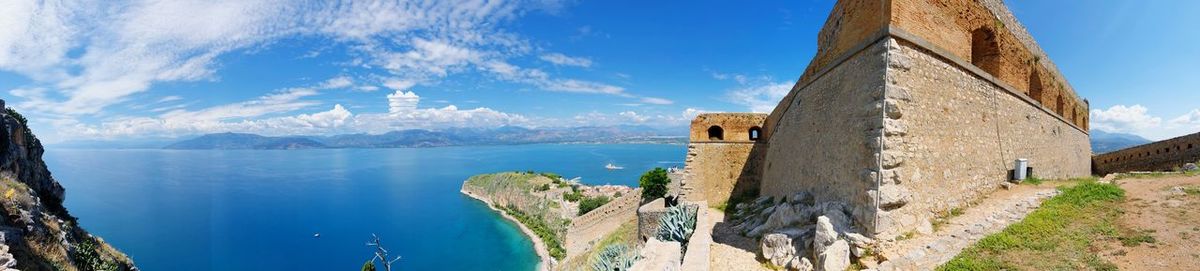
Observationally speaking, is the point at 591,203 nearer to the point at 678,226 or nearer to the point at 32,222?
the point at 678,226

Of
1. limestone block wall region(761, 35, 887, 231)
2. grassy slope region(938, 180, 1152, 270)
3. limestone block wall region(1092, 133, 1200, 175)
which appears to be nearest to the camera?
grassy slope region(938, 180, 1152, 270)

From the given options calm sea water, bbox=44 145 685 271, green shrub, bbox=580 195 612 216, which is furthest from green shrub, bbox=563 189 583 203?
calm sea water, bbox=44 145 685 271

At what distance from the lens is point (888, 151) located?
257 inches

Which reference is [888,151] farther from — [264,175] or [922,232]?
[264,175]

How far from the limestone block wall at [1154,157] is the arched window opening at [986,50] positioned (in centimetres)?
1306

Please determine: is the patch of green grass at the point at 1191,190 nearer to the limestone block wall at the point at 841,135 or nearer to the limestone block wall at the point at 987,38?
the limestone block wall at the point at 987,38

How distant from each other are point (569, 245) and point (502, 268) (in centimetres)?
815

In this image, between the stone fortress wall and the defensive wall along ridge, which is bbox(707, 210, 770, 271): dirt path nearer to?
the defensive wall along ridge

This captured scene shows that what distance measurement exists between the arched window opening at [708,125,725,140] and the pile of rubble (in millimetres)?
5956

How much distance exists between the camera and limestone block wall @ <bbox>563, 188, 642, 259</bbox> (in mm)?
27500

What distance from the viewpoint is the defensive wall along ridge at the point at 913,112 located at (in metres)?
6.66

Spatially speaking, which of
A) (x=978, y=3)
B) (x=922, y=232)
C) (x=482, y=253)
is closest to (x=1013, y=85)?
(x=978, y=3)

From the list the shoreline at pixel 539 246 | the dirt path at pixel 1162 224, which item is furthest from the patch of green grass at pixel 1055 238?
the shoreline at pixel 539 246

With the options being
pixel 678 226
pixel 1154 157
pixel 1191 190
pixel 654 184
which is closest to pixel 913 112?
pixel 1191 190
